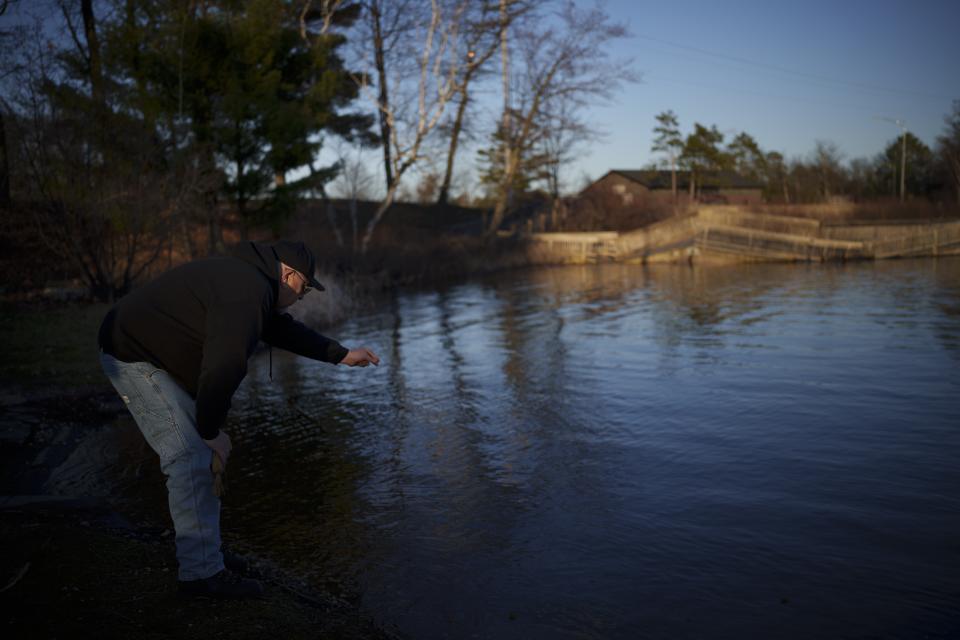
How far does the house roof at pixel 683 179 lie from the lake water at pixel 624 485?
5819cm

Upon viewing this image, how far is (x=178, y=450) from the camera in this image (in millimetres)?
4051

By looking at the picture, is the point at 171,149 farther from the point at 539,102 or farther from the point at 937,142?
the point at 937,142

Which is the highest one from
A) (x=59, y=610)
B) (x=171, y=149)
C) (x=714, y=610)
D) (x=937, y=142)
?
(x=937, y=142)

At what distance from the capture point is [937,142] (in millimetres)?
60938

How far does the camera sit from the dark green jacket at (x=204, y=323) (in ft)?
12.6

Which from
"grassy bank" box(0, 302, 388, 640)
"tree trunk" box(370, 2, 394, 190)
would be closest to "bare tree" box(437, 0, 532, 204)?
"tree trunk" box(370, 2, 394, 190)

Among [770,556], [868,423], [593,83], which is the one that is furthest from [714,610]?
[593,83]

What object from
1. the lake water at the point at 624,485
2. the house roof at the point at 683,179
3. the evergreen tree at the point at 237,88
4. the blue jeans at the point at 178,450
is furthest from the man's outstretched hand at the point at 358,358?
the house roof at the point at 683,179

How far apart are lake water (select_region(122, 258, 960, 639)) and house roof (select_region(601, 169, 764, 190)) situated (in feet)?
191

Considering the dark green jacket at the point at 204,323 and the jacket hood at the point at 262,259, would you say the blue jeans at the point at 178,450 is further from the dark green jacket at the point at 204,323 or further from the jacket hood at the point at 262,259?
the jacket hood at the point at 262,259

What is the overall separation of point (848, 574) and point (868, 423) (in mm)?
4000

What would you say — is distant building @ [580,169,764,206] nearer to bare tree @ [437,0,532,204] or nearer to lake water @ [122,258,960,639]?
bare tree @ [437,0,532,204]

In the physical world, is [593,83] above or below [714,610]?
above

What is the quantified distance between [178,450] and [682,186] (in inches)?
2954
